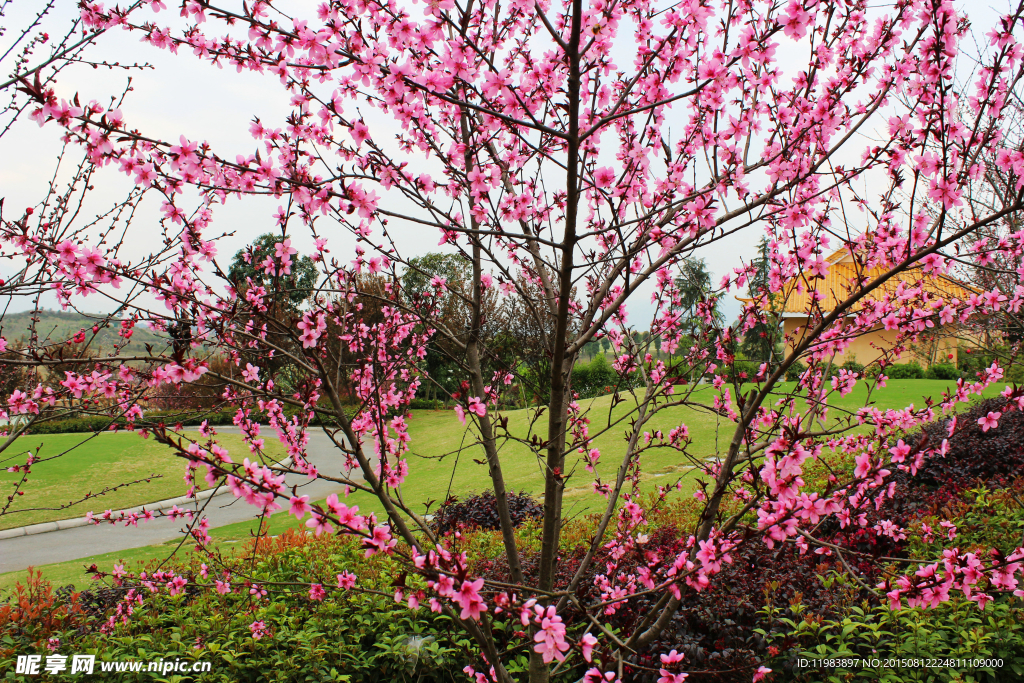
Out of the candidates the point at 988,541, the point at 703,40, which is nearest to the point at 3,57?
the point at 703,40

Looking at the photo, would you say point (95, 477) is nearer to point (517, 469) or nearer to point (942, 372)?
point (517, 469)

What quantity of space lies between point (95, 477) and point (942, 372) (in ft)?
80.3

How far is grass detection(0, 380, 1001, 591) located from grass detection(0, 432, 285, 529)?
1681 millimetres

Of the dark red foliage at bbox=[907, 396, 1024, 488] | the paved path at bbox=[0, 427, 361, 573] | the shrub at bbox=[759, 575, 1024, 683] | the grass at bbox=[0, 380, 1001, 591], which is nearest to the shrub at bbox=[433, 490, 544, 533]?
the grass at bbox=[0, 380, 1001, 591]

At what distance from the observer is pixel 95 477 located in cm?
1170

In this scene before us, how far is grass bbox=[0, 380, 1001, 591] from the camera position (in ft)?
23.3

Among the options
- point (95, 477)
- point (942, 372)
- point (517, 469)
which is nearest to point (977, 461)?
point (517, 469)

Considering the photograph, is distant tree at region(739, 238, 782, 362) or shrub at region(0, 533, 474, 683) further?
shrub at region(0, 533, 474, 683)

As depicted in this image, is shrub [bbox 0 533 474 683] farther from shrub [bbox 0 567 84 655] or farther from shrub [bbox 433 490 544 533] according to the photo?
shrub [bbox 433 490 544 533]

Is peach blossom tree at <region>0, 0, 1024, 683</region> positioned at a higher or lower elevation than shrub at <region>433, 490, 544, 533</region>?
higher

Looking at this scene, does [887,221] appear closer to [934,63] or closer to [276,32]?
[934,63]

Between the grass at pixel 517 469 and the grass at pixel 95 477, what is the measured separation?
1681mm

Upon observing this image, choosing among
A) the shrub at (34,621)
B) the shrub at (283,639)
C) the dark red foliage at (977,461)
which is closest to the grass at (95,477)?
the shrub at (34,621)

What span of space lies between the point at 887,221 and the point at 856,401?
39.2 feet
